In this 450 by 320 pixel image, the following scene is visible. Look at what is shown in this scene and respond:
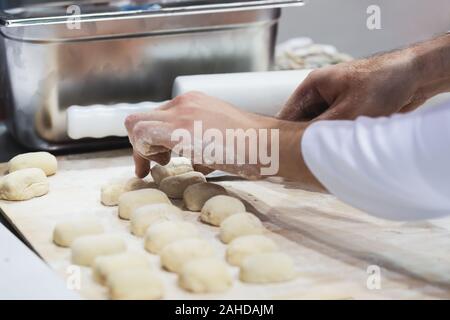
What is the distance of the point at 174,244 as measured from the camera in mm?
1343

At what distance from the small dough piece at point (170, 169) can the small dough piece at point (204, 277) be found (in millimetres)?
476

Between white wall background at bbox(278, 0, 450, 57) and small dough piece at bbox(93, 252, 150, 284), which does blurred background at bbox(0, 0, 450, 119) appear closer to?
white wall background at bbox(278, 0, 450, 57)

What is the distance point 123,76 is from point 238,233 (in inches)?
28.2

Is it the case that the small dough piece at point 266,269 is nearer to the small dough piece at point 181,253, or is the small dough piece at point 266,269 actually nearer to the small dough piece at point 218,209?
the small dough piece at point 181,253

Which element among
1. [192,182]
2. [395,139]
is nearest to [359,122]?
[395,139]

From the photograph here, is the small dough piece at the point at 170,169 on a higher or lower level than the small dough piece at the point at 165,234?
lower

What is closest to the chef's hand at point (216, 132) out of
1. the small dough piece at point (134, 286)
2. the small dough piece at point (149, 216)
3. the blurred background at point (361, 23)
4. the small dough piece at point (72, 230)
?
the small dough piece at point (149, 216)

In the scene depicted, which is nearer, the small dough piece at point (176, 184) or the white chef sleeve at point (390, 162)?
the white chef sleeve at point (390, 162)

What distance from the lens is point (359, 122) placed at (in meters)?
1.37

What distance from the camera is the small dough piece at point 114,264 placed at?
1277mm

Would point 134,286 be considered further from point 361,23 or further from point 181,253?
point 361,23

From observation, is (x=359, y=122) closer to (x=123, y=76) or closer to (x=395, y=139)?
(x=395, y=139)

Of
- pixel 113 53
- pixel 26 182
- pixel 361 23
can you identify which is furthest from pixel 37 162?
pixel 361 23

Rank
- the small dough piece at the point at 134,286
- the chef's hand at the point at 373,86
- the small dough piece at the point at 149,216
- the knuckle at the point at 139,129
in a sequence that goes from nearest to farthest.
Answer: the small dough piece at the point at 134,286 → the small dough piece at the point at 149,216 → the knuckle at the point at 139,129 → the chef's hand at the point at 373,86
